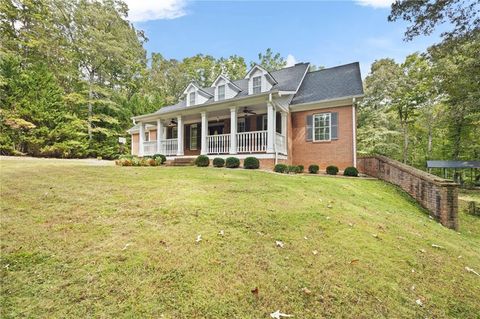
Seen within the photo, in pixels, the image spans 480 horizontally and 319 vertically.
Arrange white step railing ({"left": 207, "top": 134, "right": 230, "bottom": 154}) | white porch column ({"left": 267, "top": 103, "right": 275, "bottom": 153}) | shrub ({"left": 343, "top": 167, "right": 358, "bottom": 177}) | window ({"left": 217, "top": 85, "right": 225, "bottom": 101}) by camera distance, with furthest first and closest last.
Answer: window ({"left": 217, "top": 85, "right": 225, "bottom": 101}) < white step railing ({"left": 207, "top": 134, "right": 230, "bottom": 154}) < white porch column ({"left": 267, "top": 103, "right": 275, "bottom": 153}) < shrub ({"left": 343, "top": 167, "right": 358, "bottom": 177})

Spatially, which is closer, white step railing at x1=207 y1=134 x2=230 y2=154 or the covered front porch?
the covered front porch

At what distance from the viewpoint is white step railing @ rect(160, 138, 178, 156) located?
16875 mm

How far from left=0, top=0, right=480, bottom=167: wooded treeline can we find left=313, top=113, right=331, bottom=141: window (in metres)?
5.70

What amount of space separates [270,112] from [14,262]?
10891mm

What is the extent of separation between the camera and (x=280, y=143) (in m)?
13.7

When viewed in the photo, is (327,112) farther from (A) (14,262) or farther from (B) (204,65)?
(B) (204,65)

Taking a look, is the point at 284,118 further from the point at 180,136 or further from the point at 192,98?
the point at 192,98

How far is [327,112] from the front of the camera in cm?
1395

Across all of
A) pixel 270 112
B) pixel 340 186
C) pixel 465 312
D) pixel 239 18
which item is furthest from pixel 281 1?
pixel 465 312

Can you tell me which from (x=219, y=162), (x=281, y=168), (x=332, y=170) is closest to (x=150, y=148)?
(x=219, y=162)

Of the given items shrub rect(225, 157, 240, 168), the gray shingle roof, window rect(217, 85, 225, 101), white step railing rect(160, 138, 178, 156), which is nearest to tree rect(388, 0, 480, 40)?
the gray shingle roof

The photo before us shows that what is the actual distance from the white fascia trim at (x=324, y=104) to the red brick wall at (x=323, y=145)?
187mm

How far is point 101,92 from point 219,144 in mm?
16413

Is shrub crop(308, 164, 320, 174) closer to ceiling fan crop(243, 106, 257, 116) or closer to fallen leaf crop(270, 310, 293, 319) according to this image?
ceiling fan crop(243, 106, 257, 116)
